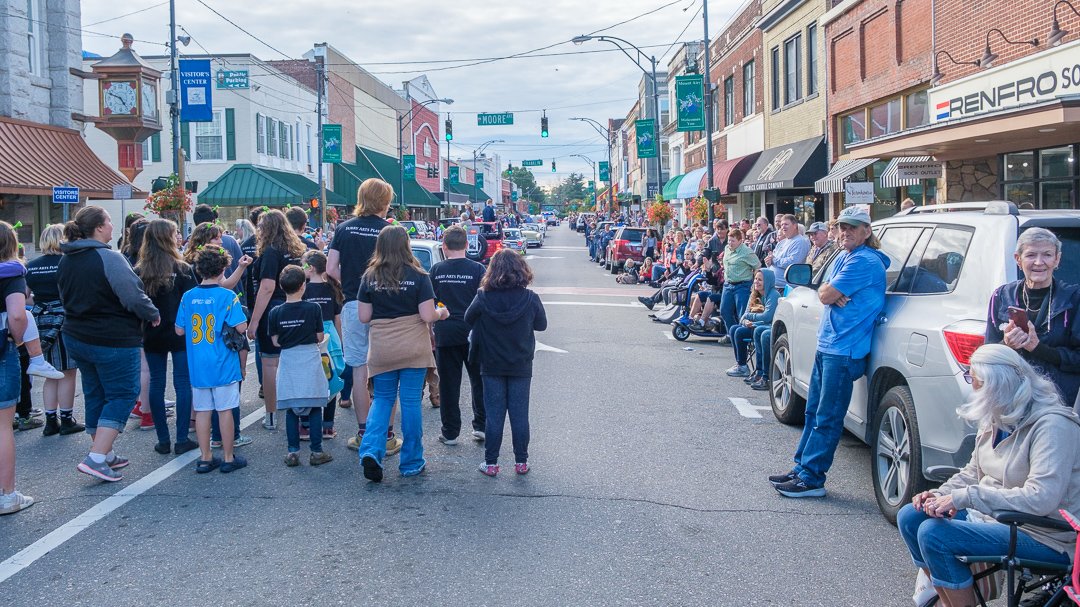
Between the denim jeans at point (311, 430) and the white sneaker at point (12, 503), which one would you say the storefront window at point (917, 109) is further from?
the white sneaker at point (12, 503)

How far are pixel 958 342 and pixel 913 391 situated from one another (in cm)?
45

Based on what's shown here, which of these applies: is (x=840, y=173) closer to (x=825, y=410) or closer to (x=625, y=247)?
(x=625, y=247)

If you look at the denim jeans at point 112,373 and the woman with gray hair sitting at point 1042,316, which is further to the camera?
the denim jeans at point 112,373

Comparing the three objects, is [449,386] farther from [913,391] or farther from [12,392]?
[913,391]

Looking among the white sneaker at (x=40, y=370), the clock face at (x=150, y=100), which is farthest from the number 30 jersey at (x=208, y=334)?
the clock face at (x=150, y=100)

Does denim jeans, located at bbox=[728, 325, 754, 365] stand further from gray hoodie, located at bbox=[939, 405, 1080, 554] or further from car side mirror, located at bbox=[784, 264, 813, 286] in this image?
gray hoodie, located at bbox=[939, 405, 1080, 554]

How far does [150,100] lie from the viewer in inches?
1011

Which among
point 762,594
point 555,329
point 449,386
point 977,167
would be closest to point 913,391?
point 762,594

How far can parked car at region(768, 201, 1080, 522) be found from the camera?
492cm

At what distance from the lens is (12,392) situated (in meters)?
5.87

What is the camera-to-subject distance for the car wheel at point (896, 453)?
5211 mm

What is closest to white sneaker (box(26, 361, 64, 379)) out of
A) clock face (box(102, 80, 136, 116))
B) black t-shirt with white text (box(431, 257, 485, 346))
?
black t-shirt with white text (box(431, 257, 485, 346))

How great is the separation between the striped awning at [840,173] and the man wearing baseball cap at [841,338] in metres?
16.0

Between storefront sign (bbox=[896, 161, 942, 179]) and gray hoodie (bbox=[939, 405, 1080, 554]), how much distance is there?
15.0 metres
